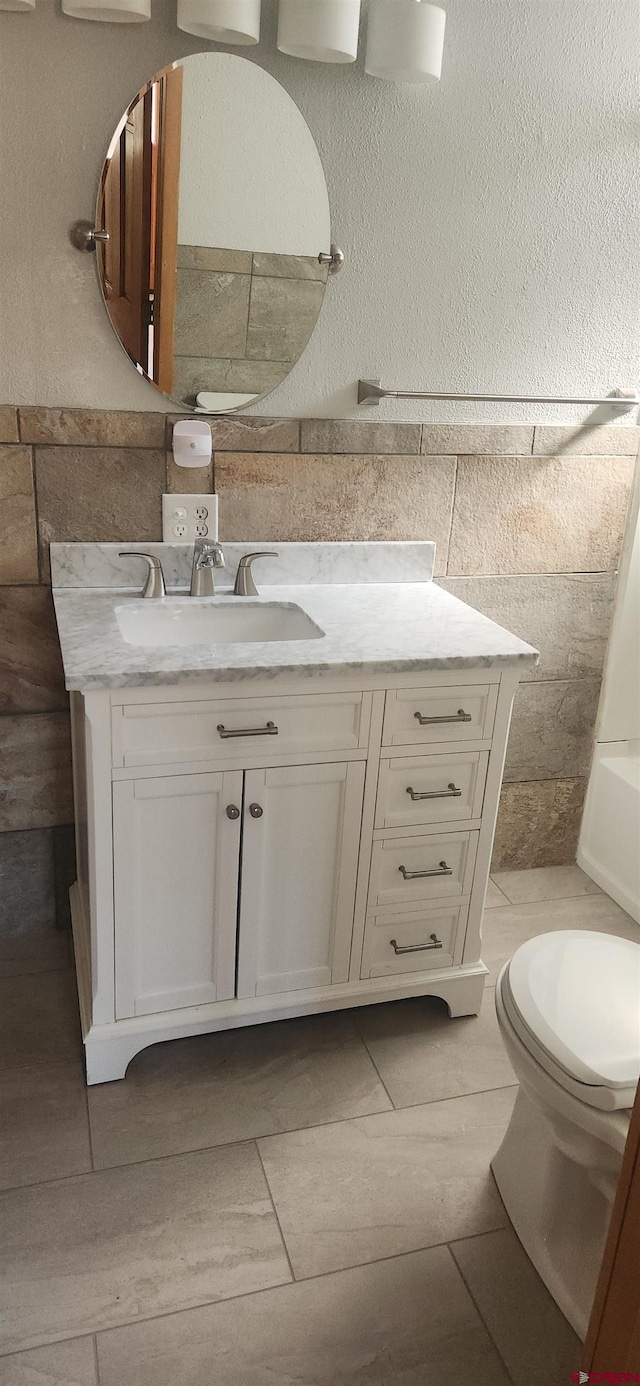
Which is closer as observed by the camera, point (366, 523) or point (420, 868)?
point (420, 868)

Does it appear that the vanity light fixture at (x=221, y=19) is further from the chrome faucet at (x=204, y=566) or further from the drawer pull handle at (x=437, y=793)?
the drawer pull handle at (x=437, y=793)

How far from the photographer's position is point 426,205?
2143 millimetres

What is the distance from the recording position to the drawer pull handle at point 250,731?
177 cm

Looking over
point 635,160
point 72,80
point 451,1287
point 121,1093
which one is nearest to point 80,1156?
point 121,1093

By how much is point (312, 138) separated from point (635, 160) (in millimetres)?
771

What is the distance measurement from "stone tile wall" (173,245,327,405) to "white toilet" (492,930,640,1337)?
4.20ft

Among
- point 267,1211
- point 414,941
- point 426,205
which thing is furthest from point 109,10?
point 267,1211

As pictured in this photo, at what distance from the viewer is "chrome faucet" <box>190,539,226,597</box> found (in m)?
2.10

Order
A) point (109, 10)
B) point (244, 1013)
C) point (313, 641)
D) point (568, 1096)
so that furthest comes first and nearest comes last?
point (244, 1013), point (313, 641), point (109, 10), point (568, 1096)

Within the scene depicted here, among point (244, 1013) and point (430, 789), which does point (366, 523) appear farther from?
point (244, 1013)

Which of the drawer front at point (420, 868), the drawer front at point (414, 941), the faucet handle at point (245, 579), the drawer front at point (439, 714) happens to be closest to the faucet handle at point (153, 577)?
the faucet handle at point (245, 579)

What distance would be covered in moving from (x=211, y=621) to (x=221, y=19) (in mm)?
1104

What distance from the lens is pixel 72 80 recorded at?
1.85 meters

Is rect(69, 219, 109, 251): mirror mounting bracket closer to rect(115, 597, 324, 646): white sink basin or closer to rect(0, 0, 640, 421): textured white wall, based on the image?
rect(0, 0, 640, 421): textured white wall
